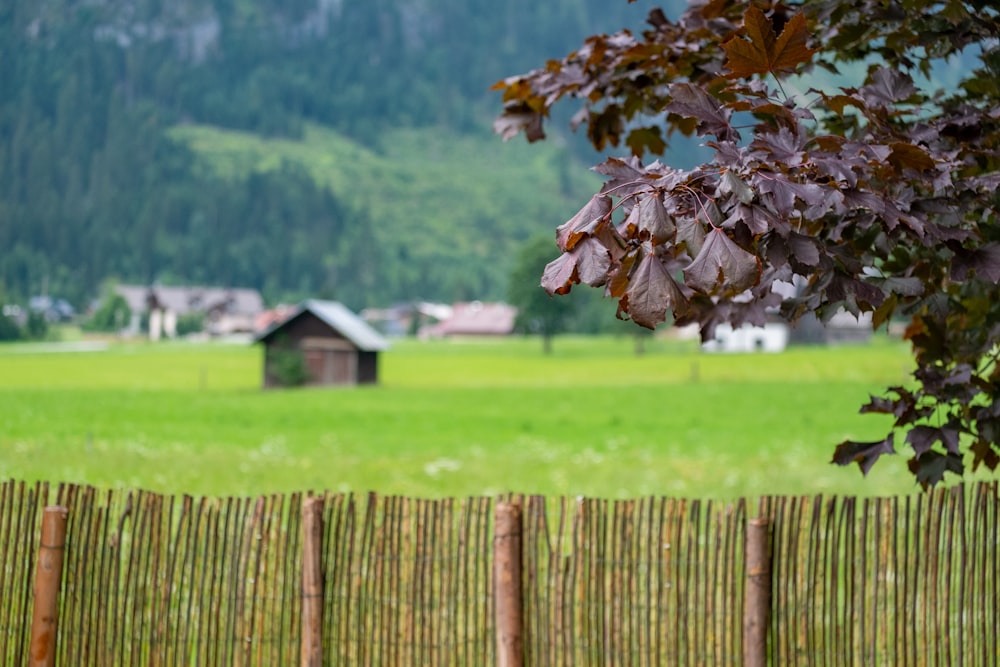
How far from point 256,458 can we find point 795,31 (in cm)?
1506

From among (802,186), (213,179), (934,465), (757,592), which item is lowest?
(757,592)

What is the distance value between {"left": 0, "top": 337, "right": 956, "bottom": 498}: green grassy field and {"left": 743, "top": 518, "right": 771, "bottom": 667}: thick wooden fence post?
689cm

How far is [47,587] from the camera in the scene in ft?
14.7

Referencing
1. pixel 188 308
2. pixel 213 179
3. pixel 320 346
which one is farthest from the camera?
pixel 213 179

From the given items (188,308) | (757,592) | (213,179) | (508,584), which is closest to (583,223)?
(508,584)

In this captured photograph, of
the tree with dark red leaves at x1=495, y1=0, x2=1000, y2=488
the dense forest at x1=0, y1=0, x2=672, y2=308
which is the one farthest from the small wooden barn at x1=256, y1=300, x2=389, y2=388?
the tree with dark red leaves at x1=495, y1=0, x2=1000, y2=488

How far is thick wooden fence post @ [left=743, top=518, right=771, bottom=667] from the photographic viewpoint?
14.1 feet

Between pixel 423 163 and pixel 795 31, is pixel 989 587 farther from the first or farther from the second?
pixel 423 163

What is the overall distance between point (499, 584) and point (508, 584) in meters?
0.04

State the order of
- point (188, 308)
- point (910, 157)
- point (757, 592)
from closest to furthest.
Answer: point (910, 157) → point (757, 592) → point (188, 308)

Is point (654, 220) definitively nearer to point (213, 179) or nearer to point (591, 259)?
point (591, 259)

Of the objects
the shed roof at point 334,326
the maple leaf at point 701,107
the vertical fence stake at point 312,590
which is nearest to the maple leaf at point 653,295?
the maple leaf at point 701,107

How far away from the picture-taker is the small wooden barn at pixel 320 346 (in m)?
35.3

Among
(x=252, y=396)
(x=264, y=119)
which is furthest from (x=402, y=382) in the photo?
(x=264, y=119)
